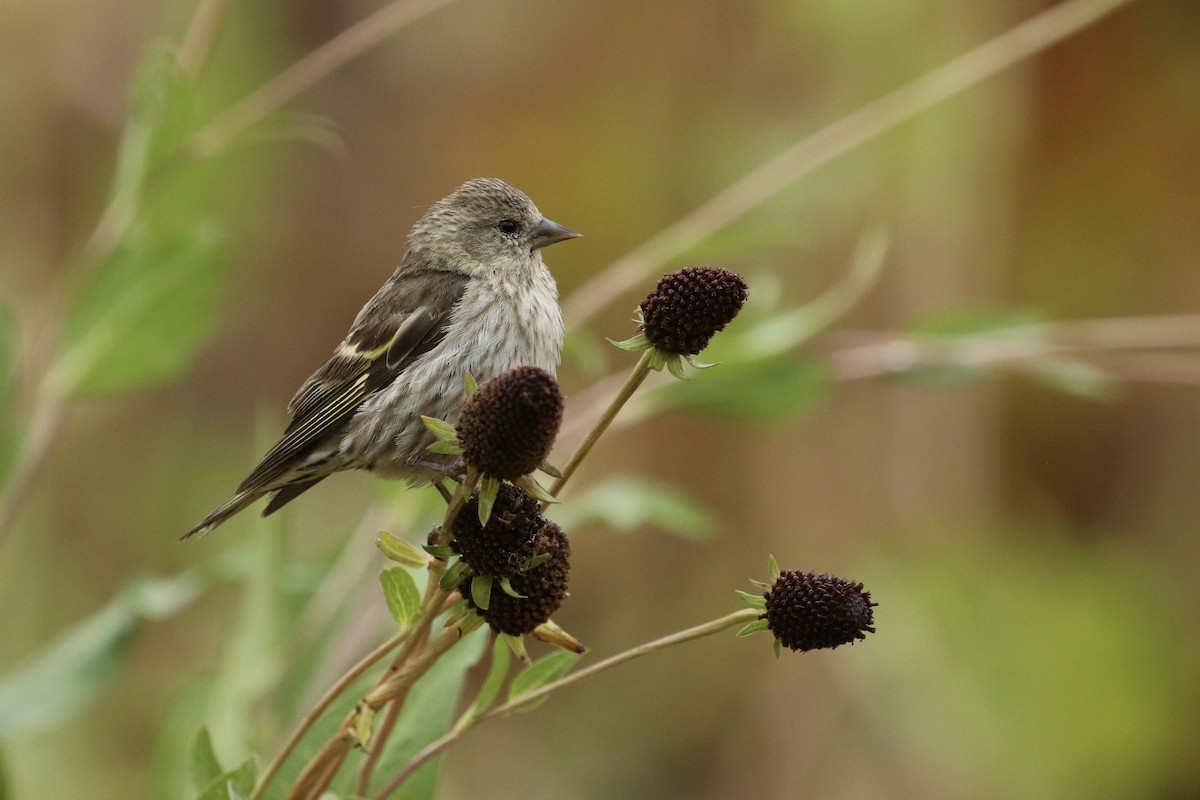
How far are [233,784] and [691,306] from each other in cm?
80

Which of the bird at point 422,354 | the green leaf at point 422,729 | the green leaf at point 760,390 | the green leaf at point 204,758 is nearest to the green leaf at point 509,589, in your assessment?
the green leaf at point 422,729

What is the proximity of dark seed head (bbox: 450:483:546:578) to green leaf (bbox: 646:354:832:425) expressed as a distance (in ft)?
4.92

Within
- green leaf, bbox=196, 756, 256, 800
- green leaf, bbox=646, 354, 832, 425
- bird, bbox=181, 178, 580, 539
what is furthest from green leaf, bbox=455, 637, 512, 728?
green leaf, bbox=646, 354, 832, 425

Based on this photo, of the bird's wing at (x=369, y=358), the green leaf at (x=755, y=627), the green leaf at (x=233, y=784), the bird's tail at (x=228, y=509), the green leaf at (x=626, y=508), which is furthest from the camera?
the green leaf at (x=626, y=508)

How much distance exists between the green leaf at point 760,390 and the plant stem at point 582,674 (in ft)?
→ 4.54

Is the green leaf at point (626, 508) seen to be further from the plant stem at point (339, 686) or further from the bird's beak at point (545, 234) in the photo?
the plant stem at point (339, 686)

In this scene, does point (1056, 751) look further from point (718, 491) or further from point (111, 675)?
point (111, 675)

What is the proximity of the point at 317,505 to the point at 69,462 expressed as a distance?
925 millimetres

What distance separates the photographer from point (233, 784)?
1.59 meters

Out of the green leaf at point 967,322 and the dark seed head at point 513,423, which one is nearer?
the dark seed head at point 513,423

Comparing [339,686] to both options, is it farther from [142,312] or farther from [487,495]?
[142,312]

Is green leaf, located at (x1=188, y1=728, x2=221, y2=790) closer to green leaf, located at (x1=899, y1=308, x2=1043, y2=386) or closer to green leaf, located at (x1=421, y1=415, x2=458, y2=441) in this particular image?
green leaf, located at (x1=421, y1=415, x2=458, y2=441)

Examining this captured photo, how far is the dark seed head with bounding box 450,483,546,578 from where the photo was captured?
1421 millimetres

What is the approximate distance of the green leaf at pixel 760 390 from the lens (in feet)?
9.68
